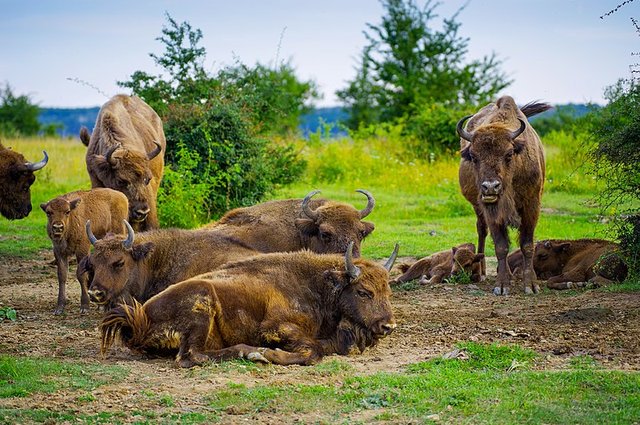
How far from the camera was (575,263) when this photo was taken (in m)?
14.0

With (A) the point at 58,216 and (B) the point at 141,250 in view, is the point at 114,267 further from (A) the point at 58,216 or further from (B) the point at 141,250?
(A) the point at 58,216

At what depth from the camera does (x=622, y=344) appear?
9266 mm

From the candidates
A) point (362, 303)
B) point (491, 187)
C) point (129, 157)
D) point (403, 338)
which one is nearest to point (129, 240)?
point (362, 303)

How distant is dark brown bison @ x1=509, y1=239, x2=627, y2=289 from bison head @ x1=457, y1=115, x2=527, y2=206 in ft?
5.03

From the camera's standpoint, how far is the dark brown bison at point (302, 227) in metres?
11.4

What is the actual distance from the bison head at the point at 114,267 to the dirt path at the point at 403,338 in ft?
1.55

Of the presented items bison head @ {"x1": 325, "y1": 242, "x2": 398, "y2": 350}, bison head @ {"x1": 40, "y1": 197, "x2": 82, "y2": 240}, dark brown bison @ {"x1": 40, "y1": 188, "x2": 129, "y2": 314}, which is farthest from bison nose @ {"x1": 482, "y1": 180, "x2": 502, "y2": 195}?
bison head @ {"x1": 40, "y1": 197, "x2": 82, "y2": 240}

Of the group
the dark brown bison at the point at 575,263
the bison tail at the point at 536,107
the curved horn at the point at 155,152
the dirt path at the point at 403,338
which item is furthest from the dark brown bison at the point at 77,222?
the bison tail at the point at 536,107

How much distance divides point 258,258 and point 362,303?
45.3 inches

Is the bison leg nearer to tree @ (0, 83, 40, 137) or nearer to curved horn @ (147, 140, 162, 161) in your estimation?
curved horn @ (147, 140, 162, 161)

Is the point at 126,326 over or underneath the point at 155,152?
underneath

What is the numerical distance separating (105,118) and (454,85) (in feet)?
97.3

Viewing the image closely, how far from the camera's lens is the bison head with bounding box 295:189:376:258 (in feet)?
37.3

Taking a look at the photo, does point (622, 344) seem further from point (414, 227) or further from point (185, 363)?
point (414, 227)
